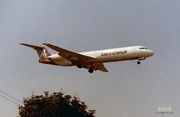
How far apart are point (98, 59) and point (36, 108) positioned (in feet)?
39.4

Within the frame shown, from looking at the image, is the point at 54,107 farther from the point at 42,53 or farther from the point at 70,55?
the point at 42,53

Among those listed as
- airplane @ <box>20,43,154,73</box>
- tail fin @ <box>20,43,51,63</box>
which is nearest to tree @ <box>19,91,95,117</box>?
airplane @ <box>20,43,154,73</box>

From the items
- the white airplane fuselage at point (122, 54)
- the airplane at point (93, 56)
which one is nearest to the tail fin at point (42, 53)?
the airplane at point (93, 56)

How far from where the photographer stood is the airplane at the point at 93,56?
152 feet

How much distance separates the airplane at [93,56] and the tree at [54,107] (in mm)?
8015

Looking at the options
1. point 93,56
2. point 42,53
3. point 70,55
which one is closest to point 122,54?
point 93,56

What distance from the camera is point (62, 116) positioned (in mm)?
40062

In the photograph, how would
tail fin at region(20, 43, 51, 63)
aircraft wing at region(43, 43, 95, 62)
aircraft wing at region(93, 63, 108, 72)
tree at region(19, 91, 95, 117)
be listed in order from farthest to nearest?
tail fin at region(20, 43, 51, 63)
aircraft wing at region(93, 63, 108, 72)
aircraft wing at region(43, 43, 95, 62)
tree at region(19, 91, 95, 117)

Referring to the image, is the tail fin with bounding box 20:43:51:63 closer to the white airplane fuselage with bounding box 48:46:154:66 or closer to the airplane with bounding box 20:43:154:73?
the airplane with bounding box 20:43:154:73

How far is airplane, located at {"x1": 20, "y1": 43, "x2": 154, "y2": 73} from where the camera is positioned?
46469mm

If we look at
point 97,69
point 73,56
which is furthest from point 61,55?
point 97,69

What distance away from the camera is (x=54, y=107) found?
40.7m

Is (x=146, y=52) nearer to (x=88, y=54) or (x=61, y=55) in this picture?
(x=88, y=54)

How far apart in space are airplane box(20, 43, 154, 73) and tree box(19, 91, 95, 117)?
801 cm
